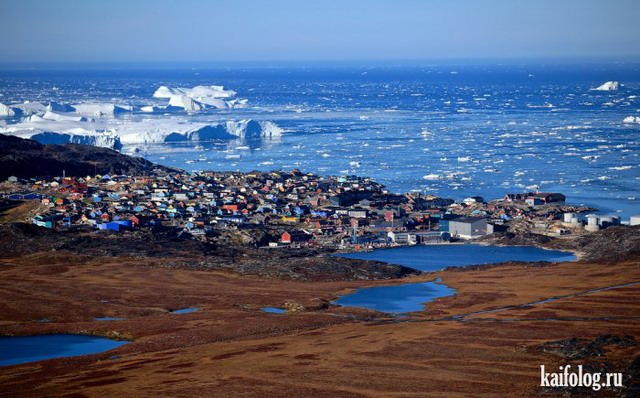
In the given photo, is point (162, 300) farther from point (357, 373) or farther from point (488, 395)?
point (488, 395)

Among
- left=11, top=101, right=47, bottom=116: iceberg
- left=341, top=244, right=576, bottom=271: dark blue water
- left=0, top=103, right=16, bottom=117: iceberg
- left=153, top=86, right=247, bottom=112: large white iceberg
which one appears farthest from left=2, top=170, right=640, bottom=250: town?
left=153, top=86, right=247, bottom=112: large white iceberg

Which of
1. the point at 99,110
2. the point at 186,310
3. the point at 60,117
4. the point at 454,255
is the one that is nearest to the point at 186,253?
the point at 186,310

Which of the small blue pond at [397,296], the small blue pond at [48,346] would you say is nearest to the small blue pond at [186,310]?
the small blue pond at [48,346]

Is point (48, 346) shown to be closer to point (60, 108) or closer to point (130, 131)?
point (130, 131)

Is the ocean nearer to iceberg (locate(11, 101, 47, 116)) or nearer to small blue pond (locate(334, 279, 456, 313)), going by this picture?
iceberg (locate(11, 101, 47, 116))

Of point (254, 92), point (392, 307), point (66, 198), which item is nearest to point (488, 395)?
point (392, 307)
